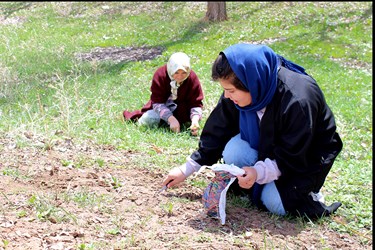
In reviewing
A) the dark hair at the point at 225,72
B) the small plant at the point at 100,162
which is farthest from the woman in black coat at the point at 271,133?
the small plant at the point at 100,162

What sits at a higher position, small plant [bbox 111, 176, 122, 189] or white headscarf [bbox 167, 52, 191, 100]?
white headscarf [bbox 167, 52, 191, 100]

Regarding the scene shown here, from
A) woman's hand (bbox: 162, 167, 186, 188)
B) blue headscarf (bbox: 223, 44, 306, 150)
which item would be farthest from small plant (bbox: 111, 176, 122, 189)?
blue headscarf (bbox: 223, 44, 306, 150)

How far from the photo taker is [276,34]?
13.2 m

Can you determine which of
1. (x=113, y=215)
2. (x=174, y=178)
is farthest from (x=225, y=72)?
(x=113, y=215)

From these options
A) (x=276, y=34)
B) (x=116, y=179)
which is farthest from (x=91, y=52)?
(x=116, y=179)

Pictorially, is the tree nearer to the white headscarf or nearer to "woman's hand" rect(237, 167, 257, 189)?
the white headscarf

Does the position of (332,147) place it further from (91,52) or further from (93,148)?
(91,52)

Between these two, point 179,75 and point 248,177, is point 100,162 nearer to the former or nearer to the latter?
point 248,177

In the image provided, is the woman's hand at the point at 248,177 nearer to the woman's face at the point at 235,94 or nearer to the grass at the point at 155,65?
the woman's face at the point at 235,94

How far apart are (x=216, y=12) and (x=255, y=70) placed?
37.9 ft

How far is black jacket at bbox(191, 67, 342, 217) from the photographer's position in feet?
10.9

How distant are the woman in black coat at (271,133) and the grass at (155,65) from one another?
0.40 metres

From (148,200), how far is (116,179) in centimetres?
35

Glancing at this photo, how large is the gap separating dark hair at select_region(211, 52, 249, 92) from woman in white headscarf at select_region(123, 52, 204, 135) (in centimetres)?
237
